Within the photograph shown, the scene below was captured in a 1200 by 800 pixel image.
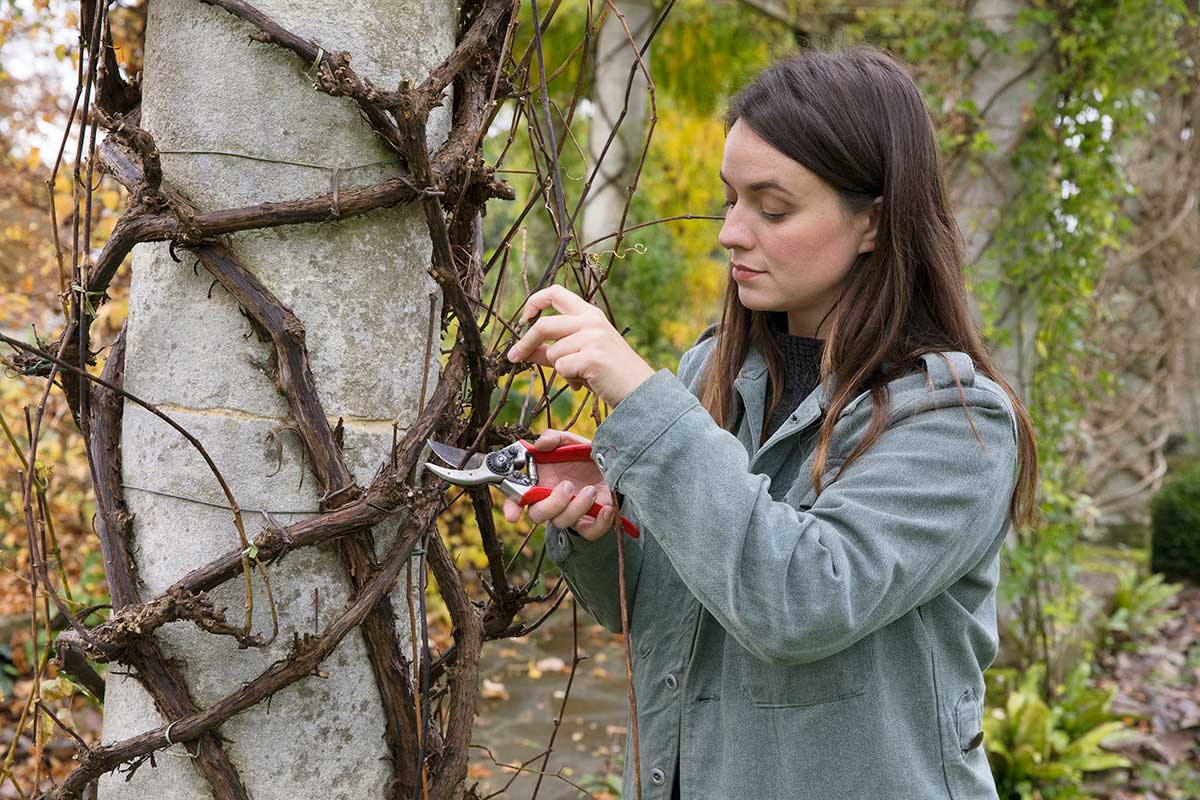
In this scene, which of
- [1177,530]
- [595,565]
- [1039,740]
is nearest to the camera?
[595,565]

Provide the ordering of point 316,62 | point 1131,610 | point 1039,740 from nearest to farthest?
point 316,62 < point 1039,740 < point 1131,610

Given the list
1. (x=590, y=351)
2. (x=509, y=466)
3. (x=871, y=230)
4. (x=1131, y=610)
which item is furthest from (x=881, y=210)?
(x=1131, y=610)

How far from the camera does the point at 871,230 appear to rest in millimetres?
1471

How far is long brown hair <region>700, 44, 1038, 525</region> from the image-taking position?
1408mm

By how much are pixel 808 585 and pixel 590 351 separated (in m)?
0.35

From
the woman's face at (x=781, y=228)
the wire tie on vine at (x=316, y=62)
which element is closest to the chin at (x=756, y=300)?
the woman's face at (x=781, y=228)

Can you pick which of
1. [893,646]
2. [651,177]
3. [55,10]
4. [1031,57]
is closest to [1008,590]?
[1031,57]

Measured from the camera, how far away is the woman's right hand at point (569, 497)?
1319 millimetres

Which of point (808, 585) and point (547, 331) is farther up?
point (547, 331)

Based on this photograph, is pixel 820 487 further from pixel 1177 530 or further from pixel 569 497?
pixel 1177 530

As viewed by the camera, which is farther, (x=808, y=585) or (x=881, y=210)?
(x=881, y=210)

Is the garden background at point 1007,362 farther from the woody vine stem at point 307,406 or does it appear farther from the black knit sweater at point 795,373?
the woody vine stem at point 307,406

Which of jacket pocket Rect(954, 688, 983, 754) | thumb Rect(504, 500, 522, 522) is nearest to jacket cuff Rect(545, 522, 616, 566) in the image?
thumb Rect(504, 500, 522, 522)

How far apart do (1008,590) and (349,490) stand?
12.4ft
